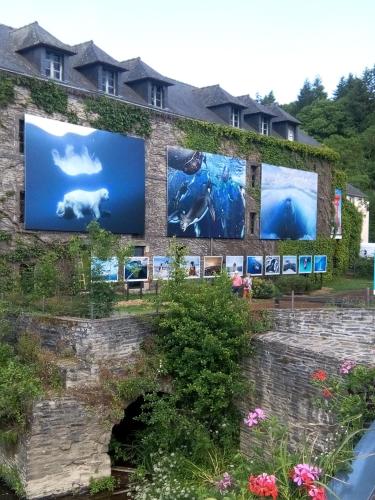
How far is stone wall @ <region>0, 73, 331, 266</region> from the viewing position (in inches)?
786

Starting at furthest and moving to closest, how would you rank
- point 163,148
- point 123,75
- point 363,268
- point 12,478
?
point 363,268
point 123,75
point 163,148
point 12,478

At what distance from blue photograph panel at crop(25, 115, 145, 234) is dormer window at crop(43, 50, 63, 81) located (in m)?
2.44

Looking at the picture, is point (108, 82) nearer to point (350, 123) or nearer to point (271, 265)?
point (271, 265)

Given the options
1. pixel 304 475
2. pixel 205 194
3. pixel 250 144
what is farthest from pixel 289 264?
pixel 304 475

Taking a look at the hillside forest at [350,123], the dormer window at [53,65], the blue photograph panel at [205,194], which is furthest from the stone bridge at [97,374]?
the hillside forest at [350,123]

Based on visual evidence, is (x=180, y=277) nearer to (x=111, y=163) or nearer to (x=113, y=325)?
(x=113, y=325)

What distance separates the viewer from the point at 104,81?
23797 millimetres

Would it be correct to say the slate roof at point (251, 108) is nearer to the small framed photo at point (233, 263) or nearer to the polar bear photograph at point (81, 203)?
the small framed photo at point (233, 263)

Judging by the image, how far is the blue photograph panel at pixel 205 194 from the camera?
2527cm


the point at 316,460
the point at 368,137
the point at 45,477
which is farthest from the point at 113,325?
the point at 368,137

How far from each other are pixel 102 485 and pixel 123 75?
63.3 ft

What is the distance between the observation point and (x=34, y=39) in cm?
2162

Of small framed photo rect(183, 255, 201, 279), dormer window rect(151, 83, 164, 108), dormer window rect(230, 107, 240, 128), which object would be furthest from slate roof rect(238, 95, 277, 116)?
small framed photo rect(183, 255, 201, 279)

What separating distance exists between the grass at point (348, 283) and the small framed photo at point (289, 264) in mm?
2398
